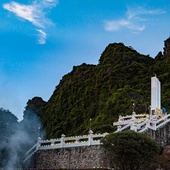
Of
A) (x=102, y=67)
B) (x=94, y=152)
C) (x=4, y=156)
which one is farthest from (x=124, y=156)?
(x=102, y=67)

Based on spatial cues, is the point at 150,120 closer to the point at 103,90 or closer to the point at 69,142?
the point at 69,142

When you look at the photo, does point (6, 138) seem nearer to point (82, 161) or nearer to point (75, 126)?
point (82, 161)

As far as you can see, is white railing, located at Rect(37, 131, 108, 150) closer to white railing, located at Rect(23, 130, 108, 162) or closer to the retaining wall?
white railing, located at Rect(23, 130, 108, 162)

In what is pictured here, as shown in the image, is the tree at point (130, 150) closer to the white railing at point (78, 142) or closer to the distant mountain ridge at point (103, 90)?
the white railing at point (78, 142)

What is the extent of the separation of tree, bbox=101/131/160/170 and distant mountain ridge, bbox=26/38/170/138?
77.6ft

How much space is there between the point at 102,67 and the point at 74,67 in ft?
23.0

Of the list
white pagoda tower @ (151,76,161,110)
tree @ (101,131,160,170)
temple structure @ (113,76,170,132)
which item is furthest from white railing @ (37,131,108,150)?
white pagoda tower @ (151,76,161,110)

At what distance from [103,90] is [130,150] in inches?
1385

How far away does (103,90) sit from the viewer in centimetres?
5694

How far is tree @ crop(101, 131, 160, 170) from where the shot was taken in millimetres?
22031

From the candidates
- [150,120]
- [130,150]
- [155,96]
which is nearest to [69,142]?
[150,120]

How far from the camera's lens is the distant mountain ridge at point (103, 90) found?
50.2 metres

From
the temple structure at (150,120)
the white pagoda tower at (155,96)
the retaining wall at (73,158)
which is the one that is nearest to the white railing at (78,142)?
the retaining wall at (73,158)

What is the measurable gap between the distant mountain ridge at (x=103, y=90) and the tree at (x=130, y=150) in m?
23.7
